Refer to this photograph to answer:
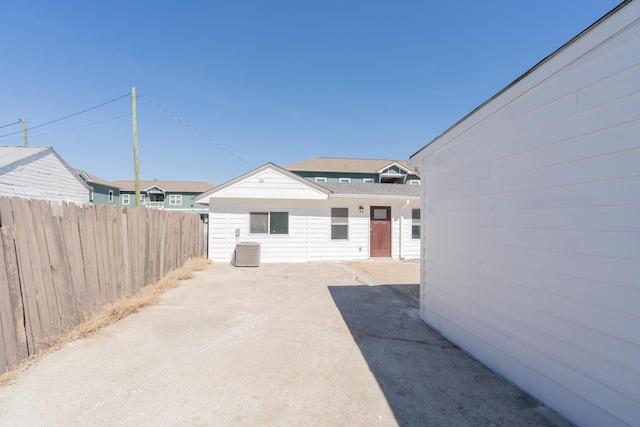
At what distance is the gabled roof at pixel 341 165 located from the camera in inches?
860

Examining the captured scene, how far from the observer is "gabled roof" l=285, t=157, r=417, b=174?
21.8 m

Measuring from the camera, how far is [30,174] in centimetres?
1300

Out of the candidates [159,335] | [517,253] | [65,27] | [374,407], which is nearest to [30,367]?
[159,335]

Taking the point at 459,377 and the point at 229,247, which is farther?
the point at 229,247

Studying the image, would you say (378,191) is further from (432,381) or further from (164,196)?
(164,196)

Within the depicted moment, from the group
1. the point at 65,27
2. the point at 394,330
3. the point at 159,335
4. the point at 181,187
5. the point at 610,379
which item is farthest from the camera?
the point at 181,187

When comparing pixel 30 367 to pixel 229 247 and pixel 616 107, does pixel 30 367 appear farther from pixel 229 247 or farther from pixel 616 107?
pixel 229 247

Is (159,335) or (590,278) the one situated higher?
(590,278)

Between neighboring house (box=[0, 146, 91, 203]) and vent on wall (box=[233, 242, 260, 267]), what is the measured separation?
10691mm

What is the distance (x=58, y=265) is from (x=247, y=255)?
6.07m

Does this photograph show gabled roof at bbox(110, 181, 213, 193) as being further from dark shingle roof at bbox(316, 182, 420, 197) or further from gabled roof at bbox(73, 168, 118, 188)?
dark shingle roof at bbox(316, 182, 420, 197)

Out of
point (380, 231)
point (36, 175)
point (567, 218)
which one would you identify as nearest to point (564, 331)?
point (567, 218)

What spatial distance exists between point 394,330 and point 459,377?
50.3 inches

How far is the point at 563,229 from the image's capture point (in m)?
2.21
